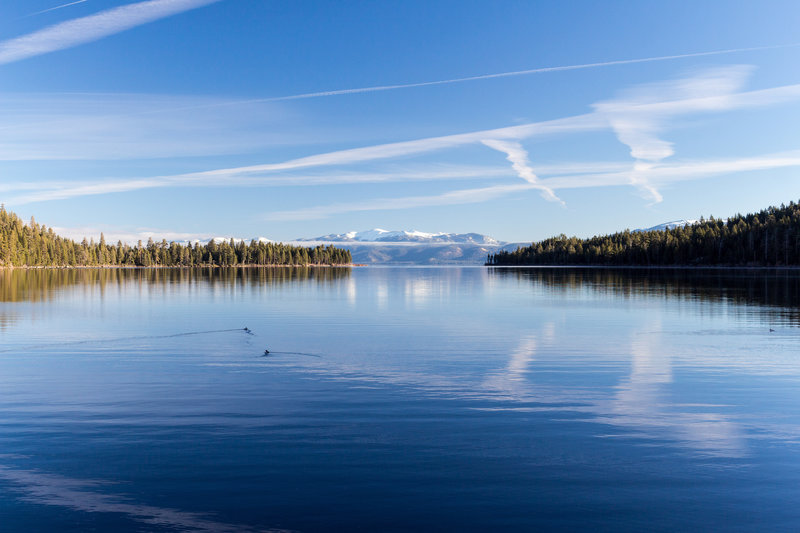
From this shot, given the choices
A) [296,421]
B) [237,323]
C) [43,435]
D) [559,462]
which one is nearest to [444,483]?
[559,462]

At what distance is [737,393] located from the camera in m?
22.2

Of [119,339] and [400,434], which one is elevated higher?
[119,339]

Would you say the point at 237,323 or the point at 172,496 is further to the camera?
the point at 237,323

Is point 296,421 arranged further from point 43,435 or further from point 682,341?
point 682,341

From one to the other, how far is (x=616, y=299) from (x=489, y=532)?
66775 millimetres

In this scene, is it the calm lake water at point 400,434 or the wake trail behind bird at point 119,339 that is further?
the wake trail behind bird at point 119,339

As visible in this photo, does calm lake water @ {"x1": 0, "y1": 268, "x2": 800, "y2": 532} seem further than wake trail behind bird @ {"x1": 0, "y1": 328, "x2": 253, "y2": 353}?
No

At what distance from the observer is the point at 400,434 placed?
16.7m

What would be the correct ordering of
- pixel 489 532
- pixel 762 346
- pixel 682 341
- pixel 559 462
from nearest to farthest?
1. pixel 489 532
2. pixel 559 462
3. pixel 762 346
4. pixel 682 341

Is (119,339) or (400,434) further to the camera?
(119,339)

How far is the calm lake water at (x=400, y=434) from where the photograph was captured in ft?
38.8

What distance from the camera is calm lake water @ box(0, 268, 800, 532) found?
38.8 feet

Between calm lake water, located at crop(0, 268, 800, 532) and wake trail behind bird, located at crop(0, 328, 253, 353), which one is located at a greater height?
wake trail behind bird, located at crop(0, 328, 253, 353)

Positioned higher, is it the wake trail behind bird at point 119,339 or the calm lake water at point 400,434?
the wake trail behind bird at point 119,339
